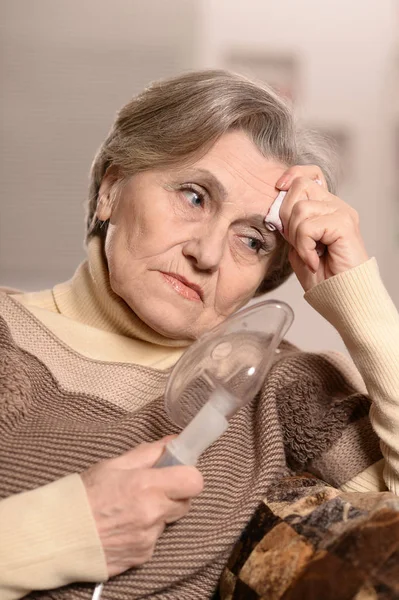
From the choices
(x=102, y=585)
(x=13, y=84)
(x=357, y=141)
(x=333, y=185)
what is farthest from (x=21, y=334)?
(x=357, y=141)

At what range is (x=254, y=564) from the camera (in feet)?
3.72

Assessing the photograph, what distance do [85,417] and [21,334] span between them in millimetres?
200

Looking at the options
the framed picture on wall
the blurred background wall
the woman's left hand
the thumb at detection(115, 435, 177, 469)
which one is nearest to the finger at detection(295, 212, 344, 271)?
the woman's left hand

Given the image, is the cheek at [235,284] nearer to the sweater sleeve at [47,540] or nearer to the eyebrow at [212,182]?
the eyebrow at [212,182]

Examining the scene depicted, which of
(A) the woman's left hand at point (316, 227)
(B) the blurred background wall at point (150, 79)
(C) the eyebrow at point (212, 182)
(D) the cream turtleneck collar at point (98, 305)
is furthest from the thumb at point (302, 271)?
(B) the blurred background wall at point (150, 79)

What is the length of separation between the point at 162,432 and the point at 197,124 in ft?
1.74

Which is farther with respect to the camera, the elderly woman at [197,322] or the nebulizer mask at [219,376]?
the elderly woman at [197,322]

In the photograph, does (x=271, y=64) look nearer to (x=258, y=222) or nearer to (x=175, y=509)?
(x=258, y=222)

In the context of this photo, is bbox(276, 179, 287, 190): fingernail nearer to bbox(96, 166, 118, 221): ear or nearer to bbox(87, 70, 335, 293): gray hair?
bbox(87, 70, 335, 293): gray hair

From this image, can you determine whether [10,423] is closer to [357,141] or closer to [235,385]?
[235,385]

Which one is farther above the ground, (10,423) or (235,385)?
(235,385)

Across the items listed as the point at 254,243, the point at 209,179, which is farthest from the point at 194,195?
the point at 254,243

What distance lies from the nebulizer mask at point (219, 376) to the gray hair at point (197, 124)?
17.9 inches

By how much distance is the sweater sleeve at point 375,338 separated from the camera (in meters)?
1.30
